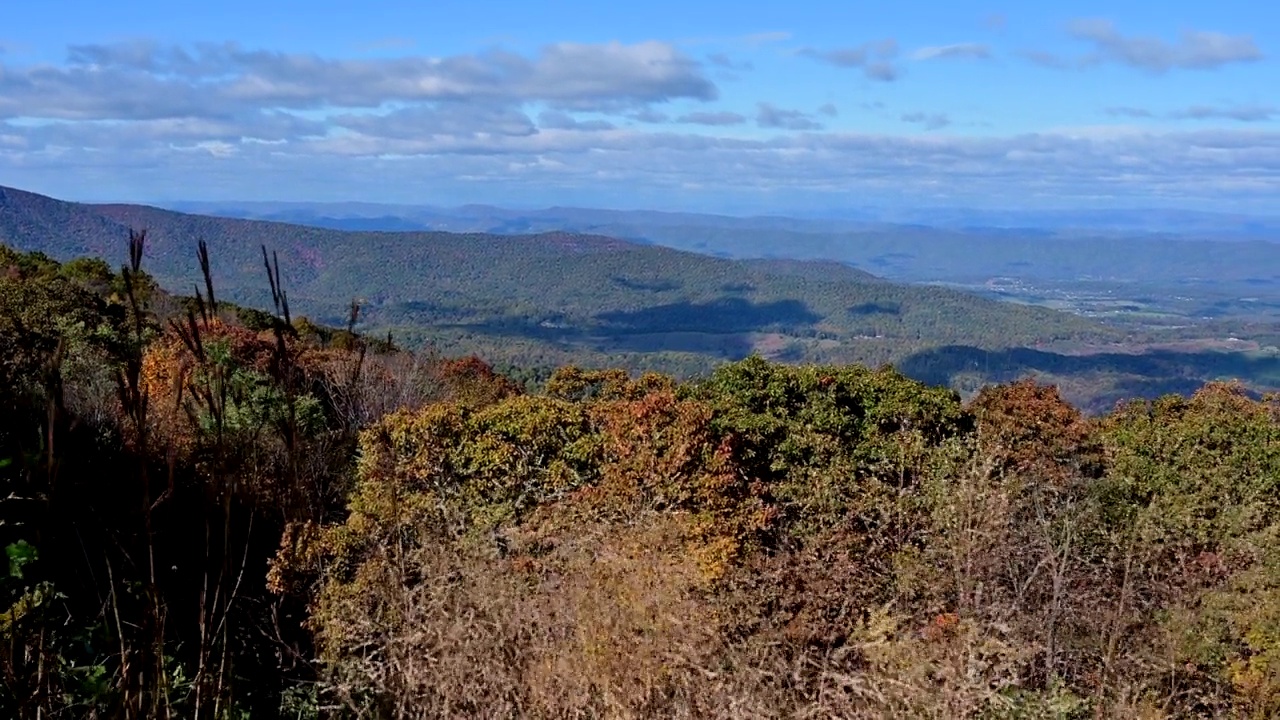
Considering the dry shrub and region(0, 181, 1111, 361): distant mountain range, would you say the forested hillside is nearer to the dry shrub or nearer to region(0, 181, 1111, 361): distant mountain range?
the dry shrub

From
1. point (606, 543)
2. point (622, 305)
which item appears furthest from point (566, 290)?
point (606, 543)

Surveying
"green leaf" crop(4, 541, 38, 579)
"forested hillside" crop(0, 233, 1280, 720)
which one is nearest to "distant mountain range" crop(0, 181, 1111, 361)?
"forested hillside" crop(0, 233, 1280, 720)

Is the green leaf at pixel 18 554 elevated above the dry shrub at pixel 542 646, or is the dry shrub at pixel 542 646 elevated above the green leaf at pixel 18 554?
the green leaf at pixel 18 554

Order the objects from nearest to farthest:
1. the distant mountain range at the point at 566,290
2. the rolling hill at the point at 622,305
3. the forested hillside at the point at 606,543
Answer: the forested hillside at the point at 606,543
the rolling hill at the point at 622,305
the distant mountain range at the point at 566,290

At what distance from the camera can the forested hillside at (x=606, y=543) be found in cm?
146

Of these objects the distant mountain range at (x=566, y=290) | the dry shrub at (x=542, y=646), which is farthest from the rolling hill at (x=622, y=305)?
the dry shrub at (x=542, y=646)

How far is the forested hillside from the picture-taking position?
4.78 feet

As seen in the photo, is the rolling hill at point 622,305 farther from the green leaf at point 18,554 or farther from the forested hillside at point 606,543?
the green leaf at point 18,554

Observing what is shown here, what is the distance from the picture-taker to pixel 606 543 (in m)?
5.21

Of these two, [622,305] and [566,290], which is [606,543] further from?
[566,290]

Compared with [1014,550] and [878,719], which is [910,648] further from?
[1014,550]

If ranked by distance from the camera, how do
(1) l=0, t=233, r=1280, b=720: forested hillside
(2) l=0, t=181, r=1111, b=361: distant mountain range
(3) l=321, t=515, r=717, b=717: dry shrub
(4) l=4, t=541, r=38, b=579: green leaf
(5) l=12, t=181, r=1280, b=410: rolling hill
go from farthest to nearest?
(2) l=0, t=181, r=1111, b=361: distant mountain range → (5) l=12, t=181, r=1280, b=410: rolling hill → (3) l=321, t=515, r=717, b=717: dry shrub → (4) l=4, t=541, r=38, b=579: green leaf → (1) l=0, t=233, r=1280, b=720: forested hillside

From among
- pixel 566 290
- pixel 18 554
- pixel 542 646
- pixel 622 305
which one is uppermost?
pixel 18 554

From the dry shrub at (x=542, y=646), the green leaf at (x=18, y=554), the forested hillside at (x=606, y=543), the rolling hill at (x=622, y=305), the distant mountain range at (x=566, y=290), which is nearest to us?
the forested hillside at (x=606, y=543)
